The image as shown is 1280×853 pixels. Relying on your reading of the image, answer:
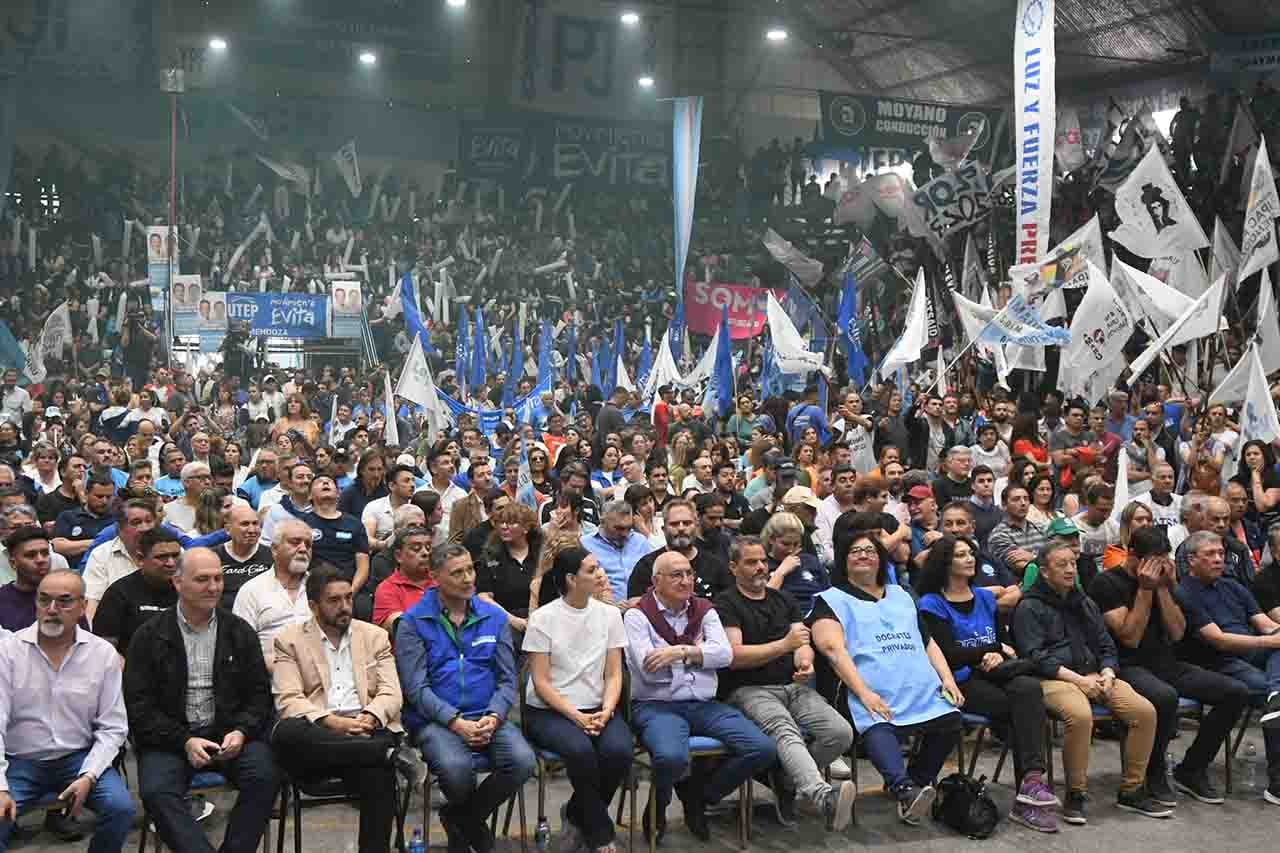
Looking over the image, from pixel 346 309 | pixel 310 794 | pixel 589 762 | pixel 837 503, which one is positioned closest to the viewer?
pixel 310 794

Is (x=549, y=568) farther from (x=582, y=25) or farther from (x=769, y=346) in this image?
(x=582, y=25)

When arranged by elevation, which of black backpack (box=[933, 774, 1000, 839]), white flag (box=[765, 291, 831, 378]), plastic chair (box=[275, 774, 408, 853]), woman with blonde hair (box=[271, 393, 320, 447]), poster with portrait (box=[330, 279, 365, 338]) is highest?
poster with portrait (box=[330, 279, 365, 338])

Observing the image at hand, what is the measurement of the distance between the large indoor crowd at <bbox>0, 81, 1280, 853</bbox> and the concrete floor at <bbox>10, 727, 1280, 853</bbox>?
11 cm

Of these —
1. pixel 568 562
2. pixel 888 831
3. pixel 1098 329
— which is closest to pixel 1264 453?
pixel 1098 329

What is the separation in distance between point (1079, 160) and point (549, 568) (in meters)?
19.1

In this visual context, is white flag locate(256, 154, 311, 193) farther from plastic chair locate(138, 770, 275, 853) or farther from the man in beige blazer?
plastic chair locate(138, 770, 275, 853)

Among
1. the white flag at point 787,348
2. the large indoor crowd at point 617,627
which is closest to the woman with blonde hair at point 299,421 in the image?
the large indoor crowd at point 617,627

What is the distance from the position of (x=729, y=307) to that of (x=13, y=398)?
11308 millimetres

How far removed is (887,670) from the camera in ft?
21.5

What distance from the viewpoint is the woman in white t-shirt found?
5836 mm

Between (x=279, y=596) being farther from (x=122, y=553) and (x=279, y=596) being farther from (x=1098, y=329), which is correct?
(x=1098, y=329)

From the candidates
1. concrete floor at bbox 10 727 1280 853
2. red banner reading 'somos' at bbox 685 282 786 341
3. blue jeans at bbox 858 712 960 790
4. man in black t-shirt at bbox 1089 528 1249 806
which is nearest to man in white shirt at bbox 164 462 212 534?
concrete floor at bbox 10 727 1280 853

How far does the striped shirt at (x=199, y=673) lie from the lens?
546 cm

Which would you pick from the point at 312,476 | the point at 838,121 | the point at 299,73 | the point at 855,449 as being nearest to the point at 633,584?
the point at 312,476
